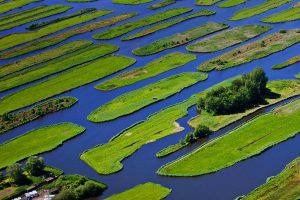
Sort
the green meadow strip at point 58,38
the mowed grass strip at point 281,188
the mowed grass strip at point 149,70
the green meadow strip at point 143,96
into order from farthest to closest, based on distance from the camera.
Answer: the green meadow strip at point 58,38 < the mowed grass strip at point 149,70 < the green meadow strip at point 143,96 < the mowed grass strip at point 281,188

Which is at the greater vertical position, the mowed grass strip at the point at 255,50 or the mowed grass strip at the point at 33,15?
the mowed grass strip at the point at 33,15

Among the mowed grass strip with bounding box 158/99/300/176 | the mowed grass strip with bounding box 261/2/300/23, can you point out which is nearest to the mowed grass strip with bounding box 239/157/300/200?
the mowed grass strip with bounding box 158/99/300/176

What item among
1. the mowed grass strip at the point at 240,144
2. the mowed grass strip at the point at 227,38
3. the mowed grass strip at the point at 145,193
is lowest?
the mowed grass strip at the point at 145,193

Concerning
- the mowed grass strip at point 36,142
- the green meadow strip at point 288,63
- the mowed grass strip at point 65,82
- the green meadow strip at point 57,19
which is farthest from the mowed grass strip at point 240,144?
the green meadow strip at point 57,19

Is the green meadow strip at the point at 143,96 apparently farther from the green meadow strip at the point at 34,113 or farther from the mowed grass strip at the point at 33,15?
the mowed grass strip at the point at 33,15

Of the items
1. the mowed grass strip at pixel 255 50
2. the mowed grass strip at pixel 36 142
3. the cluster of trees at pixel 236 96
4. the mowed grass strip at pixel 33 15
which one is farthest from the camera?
the mowed grass strip at pixel 33 15

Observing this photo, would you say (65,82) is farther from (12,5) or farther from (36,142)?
(12,5)

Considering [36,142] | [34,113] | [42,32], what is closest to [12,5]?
[42,32]
